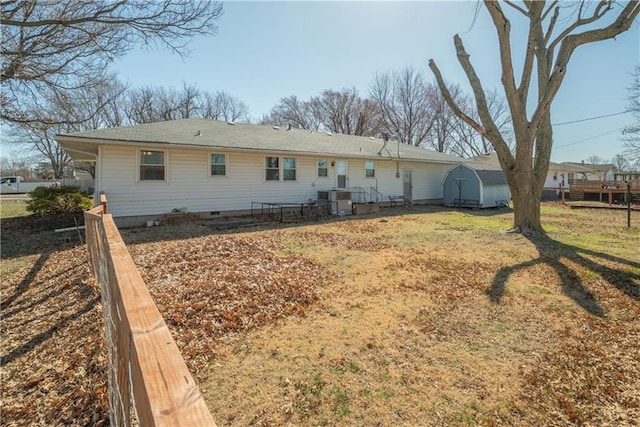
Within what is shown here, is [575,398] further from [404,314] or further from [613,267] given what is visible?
[613,267]

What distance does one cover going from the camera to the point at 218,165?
12.8 m

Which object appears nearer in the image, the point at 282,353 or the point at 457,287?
the point at 282,353

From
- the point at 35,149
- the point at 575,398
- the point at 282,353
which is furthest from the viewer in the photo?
the point at 35,149

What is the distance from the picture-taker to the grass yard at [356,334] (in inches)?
109

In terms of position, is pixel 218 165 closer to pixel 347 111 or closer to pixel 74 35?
pixel 74 35

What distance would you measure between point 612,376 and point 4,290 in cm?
843

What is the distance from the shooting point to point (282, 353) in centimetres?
356

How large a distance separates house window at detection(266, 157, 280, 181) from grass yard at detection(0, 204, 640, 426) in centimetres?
655

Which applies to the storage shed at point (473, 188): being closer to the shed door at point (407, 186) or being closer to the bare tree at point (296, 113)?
the shed door at point (407, 186)

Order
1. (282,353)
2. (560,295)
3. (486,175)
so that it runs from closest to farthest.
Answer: (282,353), (560,295), (486,175)

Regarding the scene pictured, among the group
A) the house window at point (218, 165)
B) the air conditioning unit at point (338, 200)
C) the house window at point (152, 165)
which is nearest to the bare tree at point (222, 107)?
the house window at point (218, 165)

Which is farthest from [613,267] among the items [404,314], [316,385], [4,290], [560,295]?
[4,290]

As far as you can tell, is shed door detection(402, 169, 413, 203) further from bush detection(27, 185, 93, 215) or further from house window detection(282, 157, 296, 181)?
bush detection(27, 185, 93, 215)

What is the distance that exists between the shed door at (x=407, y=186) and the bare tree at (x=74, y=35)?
13.1m
